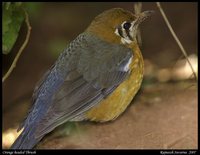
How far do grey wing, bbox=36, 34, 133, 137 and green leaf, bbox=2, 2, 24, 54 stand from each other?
2.22 feet

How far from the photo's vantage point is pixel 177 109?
272 inches

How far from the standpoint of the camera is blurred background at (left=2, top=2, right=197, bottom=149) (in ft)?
25.7

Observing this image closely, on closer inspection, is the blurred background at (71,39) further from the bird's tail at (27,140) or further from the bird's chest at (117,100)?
the bird's tail at (27,140)

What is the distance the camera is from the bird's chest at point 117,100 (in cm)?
607

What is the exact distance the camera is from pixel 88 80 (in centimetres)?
605

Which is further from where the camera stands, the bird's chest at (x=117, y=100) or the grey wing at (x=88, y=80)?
the bird's chest at (x=117, y=100)

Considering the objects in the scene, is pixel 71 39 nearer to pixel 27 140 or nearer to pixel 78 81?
pixel 78 81

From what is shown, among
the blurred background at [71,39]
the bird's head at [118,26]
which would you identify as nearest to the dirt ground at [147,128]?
the blurred background at [71,39]

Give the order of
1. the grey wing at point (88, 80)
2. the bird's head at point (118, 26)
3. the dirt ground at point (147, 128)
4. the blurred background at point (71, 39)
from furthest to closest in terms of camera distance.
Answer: the blurred background at point (71, 39) → the bird's head at point (118, 26) → the dirt ground at point (147, 128) → the grey wing at point (88, 80)

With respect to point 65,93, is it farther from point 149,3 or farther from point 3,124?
point 149,3

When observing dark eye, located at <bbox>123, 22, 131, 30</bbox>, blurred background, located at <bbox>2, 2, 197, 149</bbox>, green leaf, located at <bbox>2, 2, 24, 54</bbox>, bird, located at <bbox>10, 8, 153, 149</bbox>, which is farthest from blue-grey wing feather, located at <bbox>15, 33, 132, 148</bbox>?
blurred background, located at <bbox>2, 2, 197, 149</bbox>

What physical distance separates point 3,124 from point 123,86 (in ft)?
6.33

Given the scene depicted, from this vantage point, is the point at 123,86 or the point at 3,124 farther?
the point at 3,124

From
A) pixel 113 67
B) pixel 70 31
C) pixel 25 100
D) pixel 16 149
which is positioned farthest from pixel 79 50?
pixel 70 31
